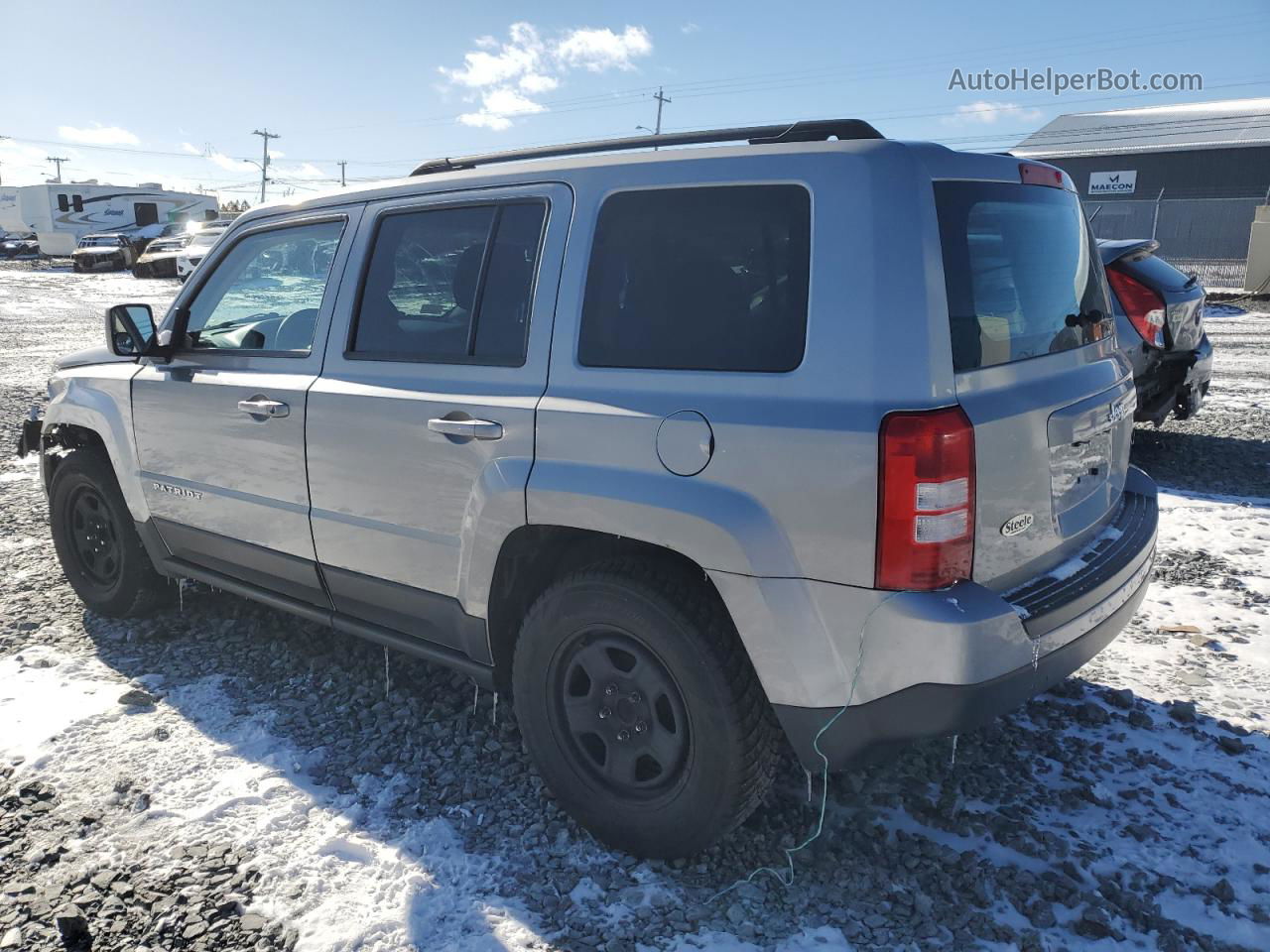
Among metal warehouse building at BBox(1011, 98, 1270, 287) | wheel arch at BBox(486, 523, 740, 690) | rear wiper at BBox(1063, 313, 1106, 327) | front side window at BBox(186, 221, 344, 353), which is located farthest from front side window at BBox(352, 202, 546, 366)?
metal warehouse building at BBox(1011, 98, 1270, 287)

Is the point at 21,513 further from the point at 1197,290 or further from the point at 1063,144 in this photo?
the point at 1063,144

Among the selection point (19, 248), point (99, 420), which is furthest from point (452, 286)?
point (19, 248)

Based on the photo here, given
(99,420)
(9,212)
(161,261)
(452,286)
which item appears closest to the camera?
(452,286)

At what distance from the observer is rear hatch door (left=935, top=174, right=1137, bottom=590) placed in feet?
7.52

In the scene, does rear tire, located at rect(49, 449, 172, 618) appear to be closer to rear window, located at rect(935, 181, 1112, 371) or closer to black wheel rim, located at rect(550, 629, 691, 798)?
black wheel rim, located at rect(550, 629, 691, 798)

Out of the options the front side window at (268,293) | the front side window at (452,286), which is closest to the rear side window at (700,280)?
the front side window at (452,286)

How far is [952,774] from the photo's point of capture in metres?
3.17

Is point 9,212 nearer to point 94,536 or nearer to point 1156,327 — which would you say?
point 94,536

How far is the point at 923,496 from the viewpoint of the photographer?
2154mm

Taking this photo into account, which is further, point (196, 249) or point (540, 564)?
point (196, 249)

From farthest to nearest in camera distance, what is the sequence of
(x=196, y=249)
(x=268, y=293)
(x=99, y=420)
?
1. (x=196, y=249)
2. (x=99, y=420)
3. (x=268, y=293)

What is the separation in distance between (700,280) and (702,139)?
50 cm

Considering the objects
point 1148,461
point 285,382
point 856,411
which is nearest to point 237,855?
point 285,382

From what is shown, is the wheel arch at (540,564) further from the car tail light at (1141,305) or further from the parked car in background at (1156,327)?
the car tail light at (1141,305)
